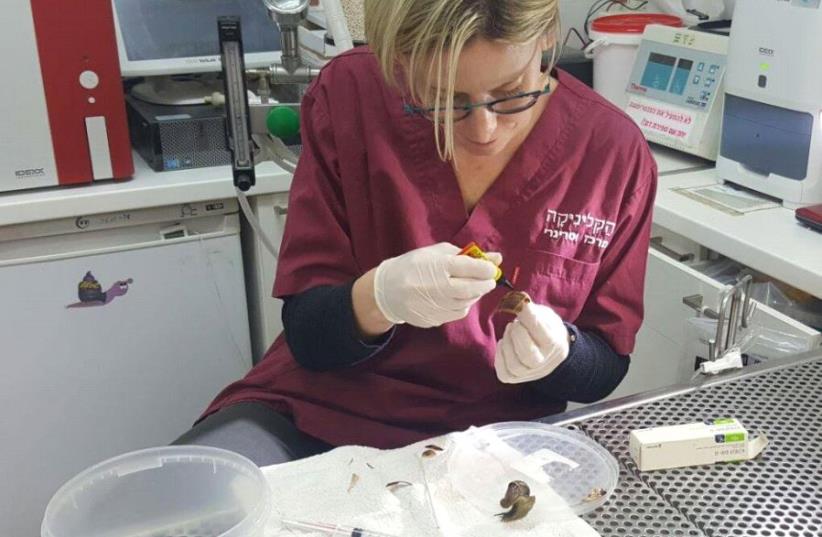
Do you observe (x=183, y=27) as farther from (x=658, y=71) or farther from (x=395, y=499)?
(x=395, y=499)

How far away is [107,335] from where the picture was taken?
1830 mm

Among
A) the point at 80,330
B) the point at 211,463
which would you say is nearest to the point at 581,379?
the point at 211,463

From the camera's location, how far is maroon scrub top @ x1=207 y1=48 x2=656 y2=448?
3.78 feet

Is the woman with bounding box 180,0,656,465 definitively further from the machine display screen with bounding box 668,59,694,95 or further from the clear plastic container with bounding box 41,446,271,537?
the machine display screen with bounding box 668,59,694,95

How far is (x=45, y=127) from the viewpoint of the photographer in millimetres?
1697

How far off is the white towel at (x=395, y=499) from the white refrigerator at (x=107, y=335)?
1005mm

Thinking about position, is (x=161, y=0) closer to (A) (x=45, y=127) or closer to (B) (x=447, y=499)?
(A) (x=45, y=127)

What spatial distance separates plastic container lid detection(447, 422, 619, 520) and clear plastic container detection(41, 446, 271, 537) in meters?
0.21

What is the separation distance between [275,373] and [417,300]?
34 centimetres

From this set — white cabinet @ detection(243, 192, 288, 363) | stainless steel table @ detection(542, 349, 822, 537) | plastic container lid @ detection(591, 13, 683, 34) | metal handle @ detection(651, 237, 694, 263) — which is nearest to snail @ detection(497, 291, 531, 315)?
stainless steel table @ detection(542, 349, 822, 537)

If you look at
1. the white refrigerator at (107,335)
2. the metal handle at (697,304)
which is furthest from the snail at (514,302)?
the white refrigerator at (107,335)

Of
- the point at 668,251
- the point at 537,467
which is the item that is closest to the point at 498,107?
the point at 537,467

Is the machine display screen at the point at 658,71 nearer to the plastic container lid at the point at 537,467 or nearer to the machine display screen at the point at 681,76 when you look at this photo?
the machine display screen at the point at 681,76

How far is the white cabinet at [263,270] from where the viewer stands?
1873 mm
